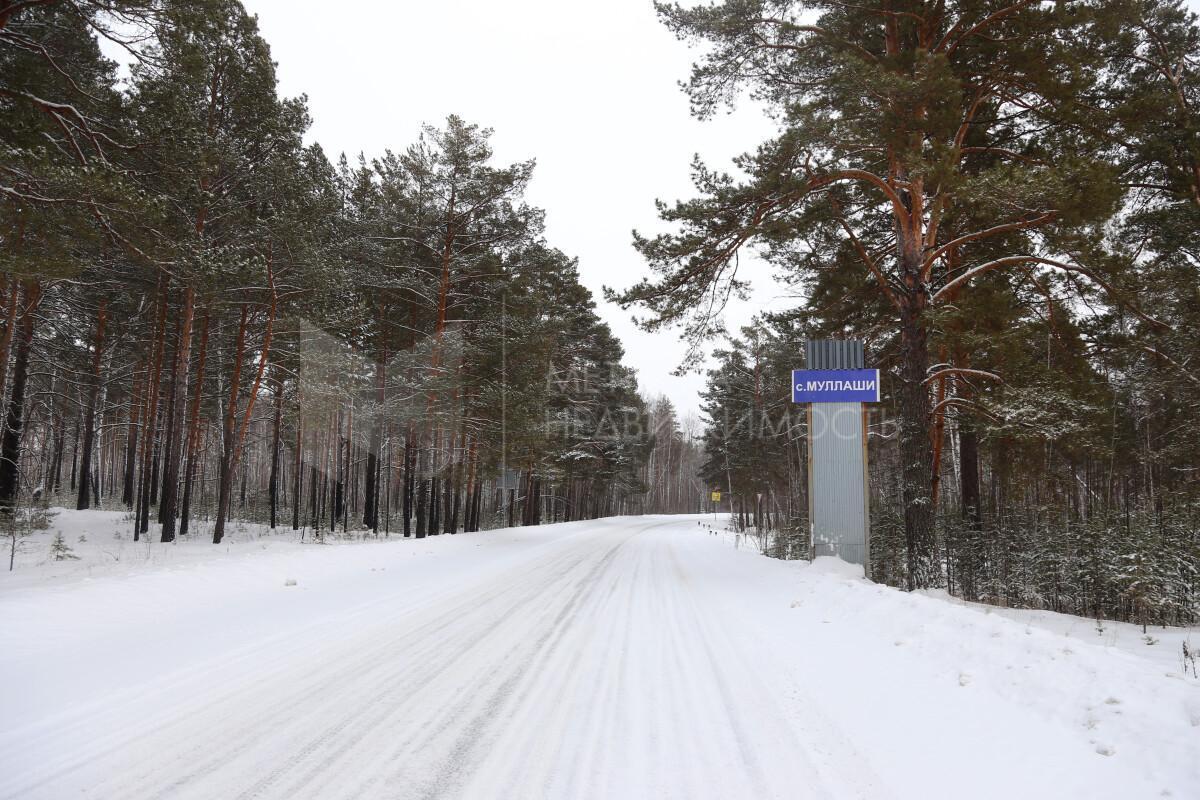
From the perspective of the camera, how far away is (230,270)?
10766 mm

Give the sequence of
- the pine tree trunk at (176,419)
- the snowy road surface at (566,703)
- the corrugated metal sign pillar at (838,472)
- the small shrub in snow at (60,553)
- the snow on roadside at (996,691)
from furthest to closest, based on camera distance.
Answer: the pine tree trunk at (176,419) → the corrugated metal sign pillar at (838,472) → the small shrub in snow at (60,553) → the snow on roadside at (996,691) → the snowy road surface at (566,703)

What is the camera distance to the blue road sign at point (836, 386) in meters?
10.8

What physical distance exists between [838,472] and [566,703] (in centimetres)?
852

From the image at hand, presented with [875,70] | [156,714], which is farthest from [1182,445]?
[156,714]

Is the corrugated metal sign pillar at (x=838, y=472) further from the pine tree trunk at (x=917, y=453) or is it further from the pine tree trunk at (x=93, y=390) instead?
the pine tree trunk at (x=93, y=390)

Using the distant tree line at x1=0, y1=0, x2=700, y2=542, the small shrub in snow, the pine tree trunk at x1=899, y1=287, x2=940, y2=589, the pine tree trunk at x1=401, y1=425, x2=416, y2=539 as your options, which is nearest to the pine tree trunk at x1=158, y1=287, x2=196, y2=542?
the distant tree line at x1=0, y1=0, x2=700, y2=542

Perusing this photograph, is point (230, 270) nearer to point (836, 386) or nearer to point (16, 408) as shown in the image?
point (16, 408)

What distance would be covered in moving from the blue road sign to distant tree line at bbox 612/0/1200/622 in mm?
767

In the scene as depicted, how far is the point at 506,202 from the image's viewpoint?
18344 millimetres

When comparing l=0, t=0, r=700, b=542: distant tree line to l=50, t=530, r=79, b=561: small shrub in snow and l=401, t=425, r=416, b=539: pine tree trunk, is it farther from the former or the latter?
l=50, t=530, r=79, b=561: small shrub in snow

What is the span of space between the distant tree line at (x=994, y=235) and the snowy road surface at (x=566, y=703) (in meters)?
4.35

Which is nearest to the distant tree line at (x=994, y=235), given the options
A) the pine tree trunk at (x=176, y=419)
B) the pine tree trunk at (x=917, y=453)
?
the pine tree trunk at (x=917, y=453)

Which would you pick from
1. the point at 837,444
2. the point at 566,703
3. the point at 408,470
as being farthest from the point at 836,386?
the point at 408,470

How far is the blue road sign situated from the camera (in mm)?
10820
